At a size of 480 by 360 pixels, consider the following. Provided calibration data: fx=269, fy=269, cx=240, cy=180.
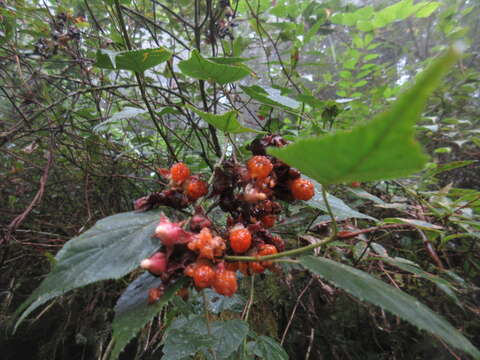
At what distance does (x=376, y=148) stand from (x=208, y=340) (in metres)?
0.47

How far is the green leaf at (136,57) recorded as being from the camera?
0.48m

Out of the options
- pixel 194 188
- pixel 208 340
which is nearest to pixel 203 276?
pixel 194 188

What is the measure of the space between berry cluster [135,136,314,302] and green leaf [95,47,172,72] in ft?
0.71

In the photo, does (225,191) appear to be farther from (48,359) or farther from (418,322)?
(48,359)

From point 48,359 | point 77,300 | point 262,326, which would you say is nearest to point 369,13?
point 262,326

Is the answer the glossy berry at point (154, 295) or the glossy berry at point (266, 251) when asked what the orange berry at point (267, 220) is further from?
the glossy berry at point (154, 295)

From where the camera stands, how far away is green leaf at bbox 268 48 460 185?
0.15 meters

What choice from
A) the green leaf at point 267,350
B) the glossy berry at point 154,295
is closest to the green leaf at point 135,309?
the glossy berry at point 154,295

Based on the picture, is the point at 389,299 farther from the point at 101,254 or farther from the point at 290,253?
the point at 101,254

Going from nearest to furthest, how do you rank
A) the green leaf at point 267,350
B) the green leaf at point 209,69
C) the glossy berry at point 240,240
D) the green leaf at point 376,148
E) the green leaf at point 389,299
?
the green leaf at point 376,148 → the green leaf at point 389,299 → the glossy berry at point 240,240 → the green leaf at point 209,69 → the green leaf at point 267,350

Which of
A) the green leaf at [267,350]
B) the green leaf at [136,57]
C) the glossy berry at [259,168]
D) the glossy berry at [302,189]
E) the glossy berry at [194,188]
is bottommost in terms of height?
the green leaf at [267,350]

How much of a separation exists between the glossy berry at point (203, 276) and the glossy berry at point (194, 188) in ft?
0.43

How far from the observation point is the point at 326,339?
105 cm

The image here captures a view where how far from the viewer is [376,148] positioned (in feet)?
0.66
